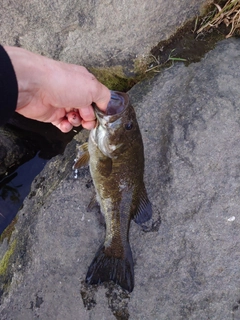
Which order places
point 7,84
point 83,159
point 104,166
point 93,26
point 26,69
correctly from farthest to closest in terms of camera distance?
point 93,26 < point 83,159 < point 104,166 < point 26,69 < point 7,84

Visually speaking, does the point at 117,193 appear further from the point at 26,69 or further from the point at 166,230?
the point at 26,69

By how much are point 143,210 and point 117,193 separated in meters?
0.28

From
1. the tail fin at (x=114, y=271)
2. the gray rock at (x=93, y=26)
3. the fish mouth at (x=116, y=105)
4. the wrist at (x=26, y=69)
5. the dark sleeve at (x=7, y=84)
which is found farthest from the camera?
the gray rock at (x=93, y=26)

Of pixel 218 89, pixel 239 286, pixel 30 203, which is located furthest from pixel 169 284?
pixel 218 89

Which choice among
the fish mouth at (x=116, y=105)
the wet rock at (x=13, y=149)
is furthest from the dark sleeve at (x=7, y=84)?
the wet rock at (x=13, y=149)

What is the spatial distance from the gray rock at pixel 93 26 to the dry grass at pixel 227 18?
0.22 m

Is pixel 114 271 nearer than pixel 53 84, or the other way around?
pixel 53 84

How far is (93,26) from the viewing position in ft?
13.2

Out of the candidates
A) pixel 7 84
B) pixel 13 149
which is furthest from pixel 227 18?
pixel 13 149

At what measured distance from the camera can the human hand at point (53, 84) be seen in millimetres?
2760

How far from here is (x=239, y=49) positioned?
401 cm

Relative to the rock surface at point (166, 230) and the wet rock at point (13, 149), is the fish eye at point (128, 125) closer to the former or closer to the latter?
the rock surface at point (166, 230)

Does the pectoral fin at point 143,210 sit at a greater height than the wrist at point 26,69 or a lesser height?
lesser

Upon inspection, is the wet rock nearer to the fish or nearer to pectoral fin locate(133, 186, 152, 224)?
the fish
